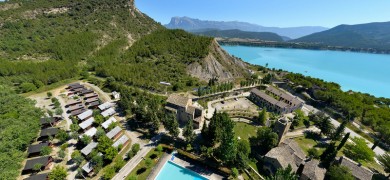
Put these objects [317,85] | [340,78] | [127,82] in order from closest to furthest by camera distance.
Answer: [127,82], [317,85], [340,78]

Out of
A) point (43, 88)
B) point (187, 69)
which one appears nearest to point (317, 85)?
point (187, 69)

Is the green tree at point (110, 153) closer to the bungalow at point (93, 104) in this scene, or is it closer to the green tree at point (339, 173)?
the bungalow at point (93, 104)

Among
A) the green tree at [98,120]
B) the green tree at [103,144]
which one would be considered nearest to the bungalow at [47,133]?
the green tree at [98,120]

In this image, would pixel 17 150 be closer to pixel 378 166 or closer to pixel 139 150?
pixel 139 150

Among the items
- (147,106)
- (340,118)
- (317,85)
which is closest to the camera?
(147,106)

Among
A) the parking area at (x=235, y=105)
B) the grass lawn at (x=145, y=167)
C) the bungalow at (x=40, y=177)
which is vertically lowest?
the grass lawn at (x=145, y=167)

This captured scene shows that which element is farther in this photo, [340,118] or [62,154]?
[340,118]

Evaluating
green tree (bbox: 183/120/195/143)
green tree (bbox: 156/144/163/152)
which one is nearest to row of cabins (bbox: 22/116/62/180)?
green tree (bbox: 156/144/163/152)

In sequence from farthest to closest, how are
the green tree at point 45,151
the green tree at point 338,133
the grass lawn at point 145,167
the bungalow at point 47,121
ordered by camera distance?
the green tree at point 338,133 < the bungalow at point 47,121 < the green tree at point 45,151 < the grass lawn at point 145,167
